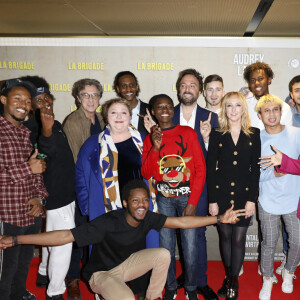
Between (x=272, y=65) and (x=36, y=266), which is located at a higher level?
(x=272, y=65)

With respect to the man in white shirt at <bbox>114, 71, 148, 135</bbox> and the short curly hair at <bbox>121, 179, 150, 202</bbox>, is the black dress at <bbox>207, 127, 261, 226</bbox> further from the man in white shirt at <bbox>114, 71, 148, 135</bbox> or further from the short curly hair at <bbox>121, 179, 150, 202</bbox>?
the man in white shirt at <bbox>114, 71, 148, 135</bbox>

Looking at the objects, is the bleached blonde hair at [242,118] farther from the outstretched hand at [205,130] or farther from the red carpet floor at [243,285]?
the red carpet floor at [243,285]

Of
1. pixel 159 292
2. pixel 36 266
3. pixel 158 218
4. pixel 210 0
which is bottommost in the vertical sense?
pixel 36 266

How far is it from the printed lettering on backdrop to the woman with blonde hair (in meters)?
1.29

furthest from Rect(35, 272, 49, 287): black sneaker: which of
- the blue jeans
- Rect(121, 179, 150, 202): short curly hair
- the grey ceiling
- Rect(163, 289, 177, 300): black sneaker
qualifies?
the grey ceiling

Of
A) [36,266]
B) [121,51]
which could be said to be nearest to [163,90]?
[121,51]

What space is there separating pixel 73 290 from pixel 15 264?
952mm

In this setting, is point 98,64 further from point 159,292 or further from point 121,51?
point 159,292

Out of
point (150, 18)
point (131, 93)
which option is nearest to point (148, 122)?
point (131, 93)

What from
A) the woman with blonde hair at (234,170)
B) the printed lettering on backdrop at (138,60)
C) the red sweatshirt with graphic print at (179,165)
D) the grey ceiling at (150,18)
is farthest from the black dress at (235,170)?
the printed lettering on backdrop at (138,60)

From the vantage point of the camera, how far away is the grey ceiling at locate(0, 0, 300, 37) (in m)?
3.36

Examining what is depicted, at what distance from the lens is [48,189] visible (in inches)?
128

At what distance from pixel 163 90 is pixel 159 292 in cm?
270

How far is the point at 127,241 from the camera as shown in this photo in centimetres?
294
